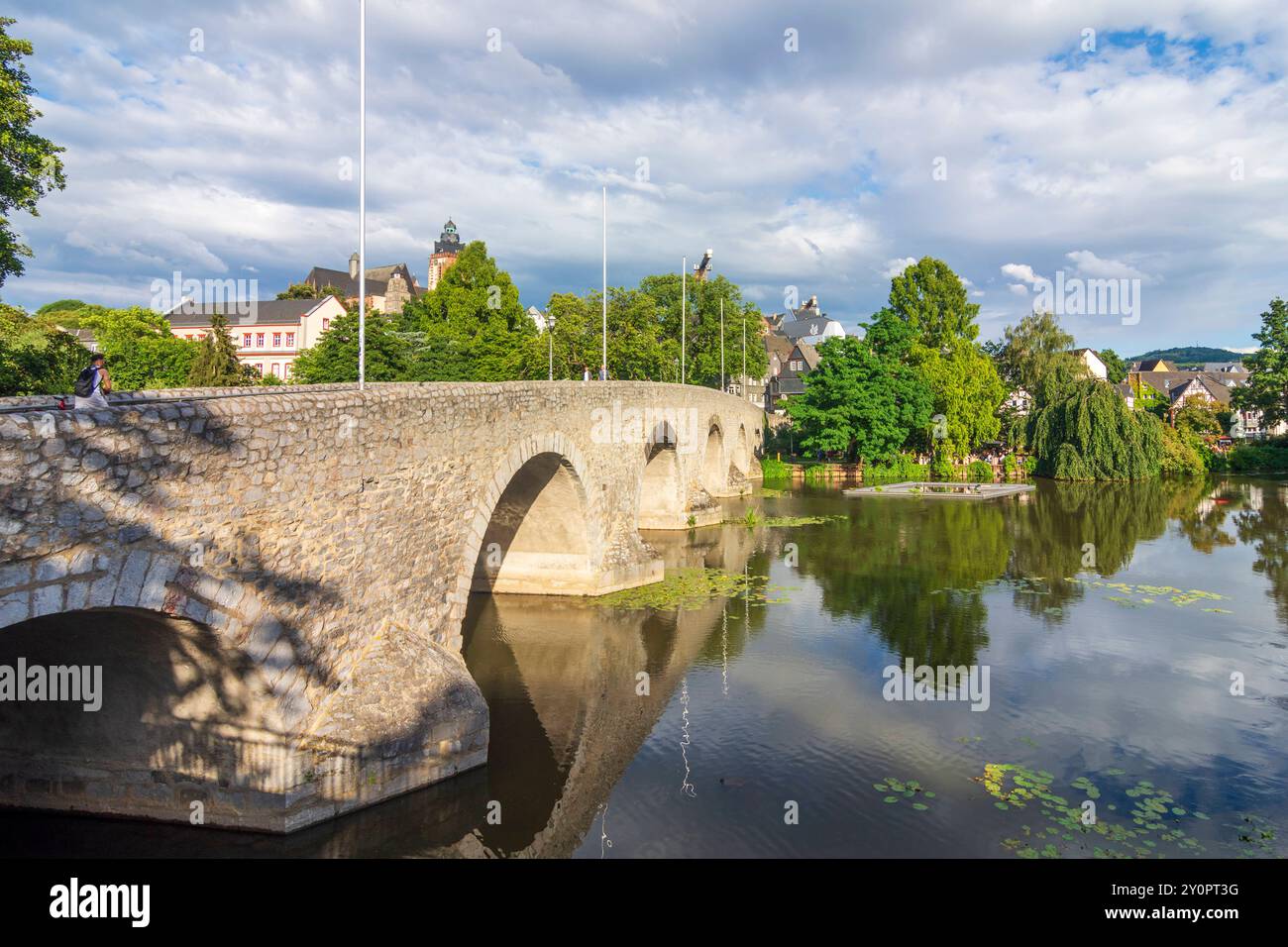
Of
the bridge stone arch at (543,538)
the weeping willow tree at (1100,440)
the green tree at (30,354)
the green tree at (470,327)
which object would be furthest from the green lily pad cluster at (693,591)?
the weeping willow tree at (1100,440)

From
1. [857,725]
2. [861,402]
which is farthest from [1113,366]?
[857,725]

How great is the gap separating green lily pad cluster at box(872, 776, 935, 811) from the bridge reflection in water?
11.8 feet

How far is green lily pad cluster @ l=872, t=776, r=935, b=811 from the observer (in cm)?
1062

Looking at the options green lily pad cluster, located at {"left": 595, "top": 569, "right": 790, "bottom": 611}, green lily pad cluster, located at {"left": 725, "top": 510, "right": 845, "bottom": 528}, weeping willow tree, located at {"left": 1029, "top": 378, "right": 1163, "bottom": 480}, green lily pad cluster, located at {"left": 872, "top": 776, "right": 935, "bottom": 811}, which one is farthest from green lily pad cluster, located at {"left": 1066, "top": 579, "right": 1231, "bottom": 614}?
weeping willow tree, located at {"left": 1029, "top": 378, "right": 1163, "bottom": 480}

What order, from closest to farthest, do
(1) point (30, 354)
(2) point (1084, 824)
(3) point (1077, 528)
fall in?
(2) point (1084, 824)
(1) point (30, 354)
(3) point (1077, 528)

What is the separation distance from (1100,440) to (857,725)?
155 feet

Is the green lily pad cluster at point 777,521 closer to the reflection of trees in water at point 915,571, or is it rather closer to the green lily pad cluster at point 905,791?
the reflection of trees in water at point 915,571

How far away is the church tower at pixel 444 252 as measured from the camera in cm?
10231

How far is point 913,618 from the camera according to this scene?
20016 millimetres

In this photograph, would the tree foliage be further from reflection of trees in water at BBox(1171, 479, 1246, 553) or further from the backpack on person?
the backpack on person

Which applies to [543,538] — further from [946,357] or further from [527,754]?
[946,357]

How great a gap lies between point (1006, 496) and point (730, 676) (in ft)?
114

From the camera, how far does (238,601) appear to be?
28.3ft

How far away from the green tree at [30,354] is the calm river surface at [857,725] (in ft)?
41.8
